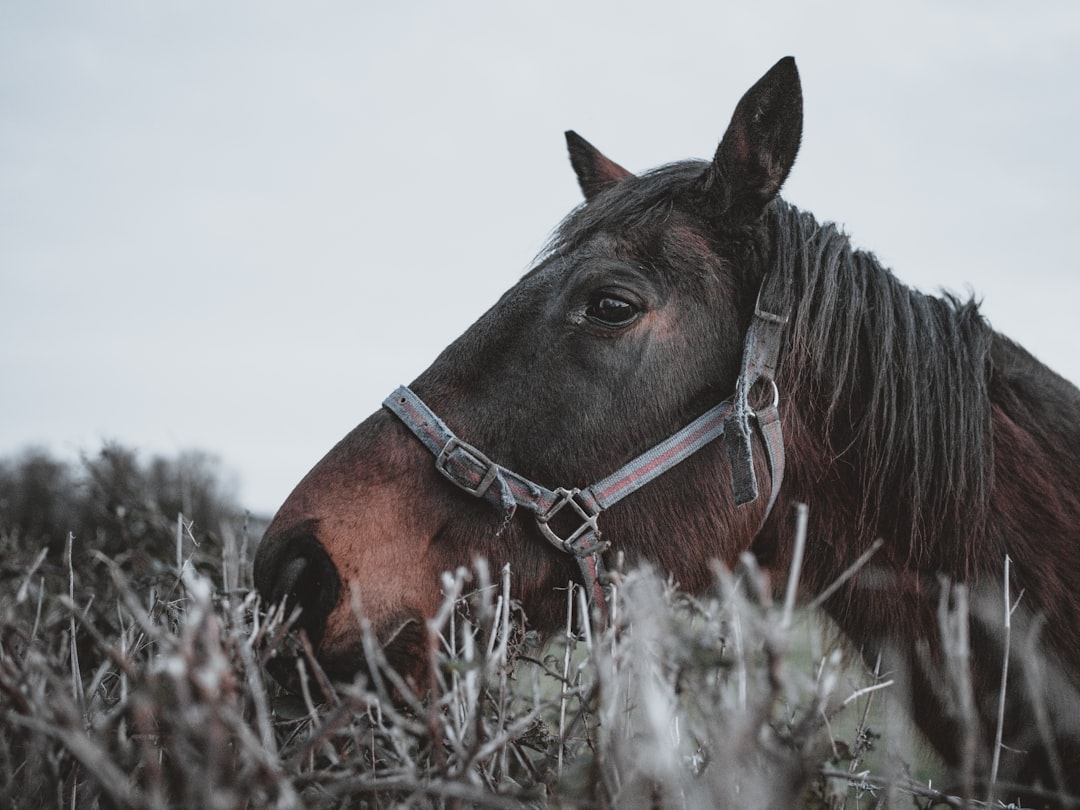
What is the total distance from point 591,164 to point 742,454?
1720 millimetres

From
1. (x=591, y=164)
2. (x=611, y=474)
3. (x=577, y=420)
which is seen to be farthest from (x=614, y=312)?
(x=591, y=164)

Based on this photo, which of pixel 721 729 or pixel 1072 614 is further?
pixel 1072 614

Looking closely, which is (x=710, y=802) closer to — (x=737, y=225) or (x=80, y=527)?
(x=737, y=225)

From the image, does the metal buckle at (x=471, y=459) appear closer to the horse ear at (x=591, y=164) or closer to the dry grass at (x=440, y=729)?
the dry grass at (x=440, y=729)

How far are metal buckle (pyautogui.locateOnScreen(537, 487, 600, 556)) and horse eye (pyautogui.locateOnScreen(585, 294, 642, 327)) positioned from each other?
0.51 meters

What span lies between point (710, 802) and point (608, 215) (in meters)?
1.75

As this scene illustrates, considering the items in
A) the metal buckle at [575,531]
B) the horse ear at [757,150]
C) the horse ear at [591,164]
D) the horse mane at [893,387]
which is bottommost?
the metal buckle at [575,531]

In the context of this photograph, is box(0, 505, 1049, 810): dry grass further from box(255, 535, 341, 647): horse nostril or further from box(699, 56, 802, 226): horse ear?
box(699, 56, 802, 226): horse ear

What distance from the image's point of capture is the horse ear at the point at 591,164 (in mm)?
3316

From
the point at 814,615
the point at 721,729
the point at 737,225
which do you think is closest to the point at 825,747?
the point at 721,729

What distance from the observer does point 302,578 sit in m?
1.98

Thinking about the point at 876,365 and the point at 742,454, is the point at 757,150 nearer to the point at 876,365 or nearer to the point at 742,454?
the point at 876,365

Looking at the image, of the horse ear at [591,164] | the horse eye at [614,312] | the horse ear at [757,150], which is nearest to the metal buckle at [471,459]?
the horse eye at [614,312]

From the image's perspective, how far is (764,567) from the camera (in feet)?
8.05
